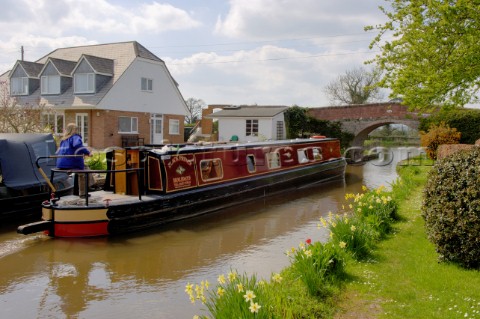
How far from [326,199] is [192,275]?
7.62m

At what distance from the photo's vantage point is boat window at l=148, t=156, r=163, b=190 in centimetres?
949

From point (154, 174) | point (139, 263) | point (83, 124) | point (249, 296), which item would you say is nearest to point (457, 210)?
point (249, 296)

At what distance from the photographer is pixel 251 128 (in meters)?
29.1

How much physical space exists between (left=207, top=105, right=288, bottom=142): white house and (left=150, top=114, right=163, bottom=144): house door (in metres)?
4.44

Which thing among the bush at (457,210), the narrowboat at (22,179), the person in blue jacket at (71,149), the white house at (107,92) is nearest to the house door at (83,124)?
the white house at (107,92)

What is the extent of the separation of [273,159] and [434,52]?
625 centimetres

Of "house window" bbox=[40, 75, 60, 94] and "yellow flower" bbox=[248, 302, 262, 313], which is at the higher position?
"house window" bbox=[40, 75, 60, 94]

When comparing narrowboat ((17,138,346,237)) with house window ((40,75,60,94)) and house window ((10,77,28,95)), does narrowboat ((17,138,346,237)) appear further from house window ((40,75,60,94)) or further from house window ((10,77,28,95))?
house window ((10,77,28,95))

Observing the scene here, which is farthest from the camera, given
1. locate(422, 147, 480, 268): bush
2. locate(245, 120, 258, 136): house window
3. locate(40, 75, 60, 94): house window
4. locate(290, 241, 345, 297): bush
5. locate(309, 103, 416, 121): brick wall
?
locate(245, 120, 258, 136): house window

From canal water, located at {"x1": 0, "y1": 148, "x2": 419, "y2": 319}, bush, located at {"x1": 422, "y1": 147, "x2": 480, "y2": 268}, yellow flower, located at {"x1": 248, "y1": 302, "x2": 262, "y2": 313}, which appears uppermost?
bush, located at {"x1": 422, "y1": 147, "x2": 480, "y2": 268}

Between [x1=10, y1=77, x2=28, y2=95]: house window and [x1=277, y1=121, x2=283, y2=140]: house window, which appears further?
[x1=277, y1=121, x2=283, y2=140]: house window

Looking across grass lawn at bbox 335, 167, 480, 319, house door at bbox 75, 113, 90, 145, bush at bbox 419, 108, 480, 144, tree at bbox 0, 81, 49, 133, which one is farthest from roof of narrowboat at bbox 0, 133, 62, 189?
bush at bbox 419, 108, 480, 144

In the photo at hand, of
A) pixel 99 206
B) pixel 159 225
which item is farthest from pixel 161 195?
pixel 99 206

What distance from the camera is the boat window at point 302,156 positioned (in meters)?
15.6
